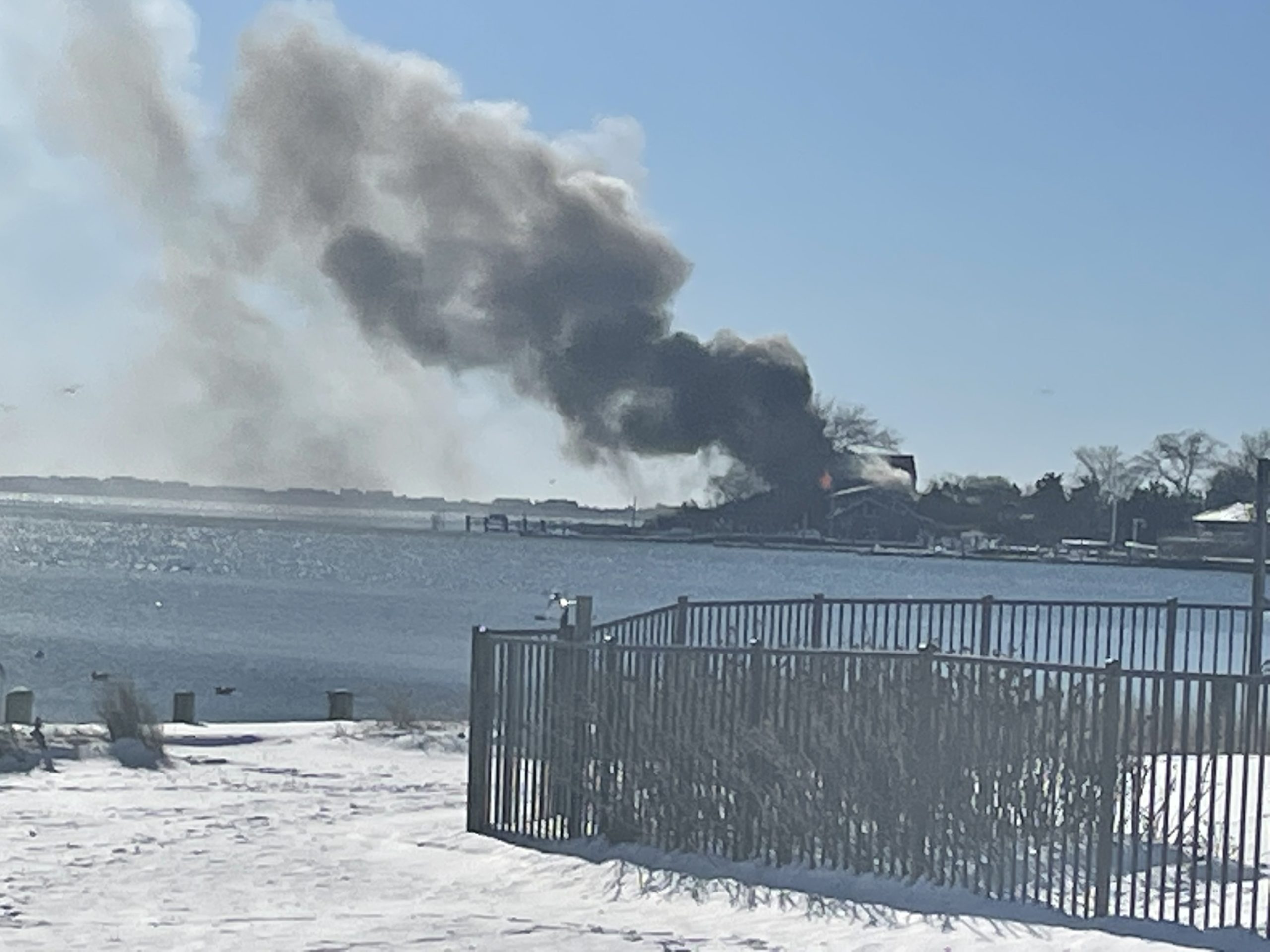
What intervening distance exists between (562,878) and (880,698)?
2241mm

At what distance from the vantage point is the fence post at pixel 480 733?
1355cm

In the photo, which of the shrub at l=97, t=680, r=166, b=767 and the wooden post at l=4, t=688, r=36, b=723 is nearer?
the shrub at l=97, t=680, r=166, b=767

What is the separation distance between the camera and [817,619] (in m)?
17.5

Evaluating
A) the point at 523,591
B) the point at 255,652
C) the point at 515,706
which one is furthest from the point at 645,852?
the point at 523,591

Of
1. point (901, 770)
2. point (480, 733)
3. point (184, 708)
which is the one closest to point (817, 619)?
point (480, 733)

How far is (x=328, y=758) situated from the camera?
18969 millimetres

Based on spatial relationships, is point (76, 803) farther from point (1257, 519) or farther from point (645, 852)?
point (1257, 519)

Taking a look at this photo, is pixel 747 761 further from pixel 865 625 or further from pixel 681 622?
pixel 865 625

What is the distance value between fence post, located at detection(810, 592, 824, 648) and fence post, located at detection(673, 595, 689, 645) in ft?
4.14

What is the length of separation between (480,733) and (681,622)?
303 cm

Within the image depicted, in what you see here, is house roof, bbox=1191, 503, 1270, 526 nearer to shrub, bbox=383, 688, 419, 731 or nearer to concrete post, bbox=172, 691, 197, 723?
shrub, bbox=383, 688, 419, 731

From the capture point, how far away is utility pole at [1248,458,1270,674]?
61.4 ft

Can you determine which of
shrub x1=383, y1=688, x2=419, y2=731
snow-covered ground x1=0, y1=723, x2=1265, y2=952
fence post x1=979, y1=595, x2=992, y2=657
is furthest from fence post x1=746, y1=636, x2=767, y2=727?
shrub x1=383, y1=688, x2=419, y2=731

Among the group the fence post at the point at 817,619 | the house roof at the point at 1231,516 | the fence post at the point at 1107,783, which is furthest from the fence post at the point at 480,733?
the house roof at the point at 1231,516
